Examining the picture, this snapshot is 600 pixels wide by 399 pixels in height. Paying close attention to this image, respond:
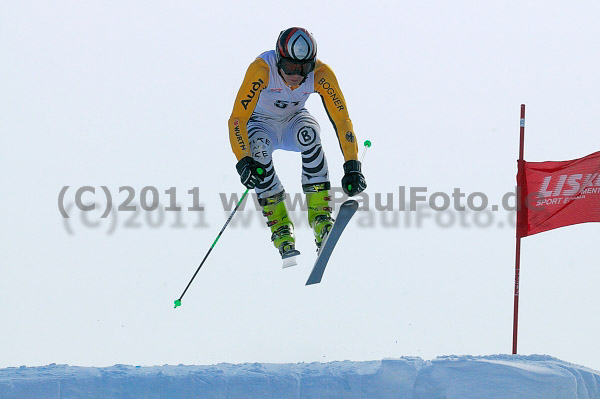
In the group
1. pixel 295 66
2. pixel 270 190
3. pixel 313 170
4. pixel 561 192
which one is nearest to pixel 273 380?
pixel 270 190

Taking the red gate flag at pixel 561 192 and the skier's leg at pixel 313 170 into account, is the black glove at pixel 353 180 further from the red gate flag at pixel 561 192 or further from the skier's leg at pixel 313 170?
the red gate flag at pixel 561 192

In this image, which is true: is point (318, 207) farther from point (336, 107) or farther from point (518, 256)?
point (518, 256)

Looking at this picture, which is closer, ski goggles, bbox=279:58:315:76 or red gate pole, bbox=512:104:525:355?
ski goggles, bbox=279:58:315:76

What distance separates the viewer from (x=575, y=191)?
1117cm

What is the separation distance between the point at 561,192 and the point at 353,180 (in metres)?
3.73

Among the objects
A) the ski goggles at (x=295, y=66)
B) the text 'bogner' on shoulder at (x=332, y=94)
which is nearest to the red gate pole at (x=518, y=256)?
the text 'bogner' on shoulder at (x=332, y=94)

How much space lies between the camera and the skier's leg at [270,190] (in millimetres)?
9094

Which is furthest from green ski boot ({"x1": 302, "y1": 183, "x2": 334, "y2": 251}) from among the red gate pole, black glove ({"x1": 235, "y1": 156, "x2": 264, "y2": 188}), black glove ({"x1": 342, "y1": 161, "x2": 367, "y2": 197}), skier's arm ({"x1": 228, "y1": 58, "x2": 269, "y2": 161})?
the red gate pole

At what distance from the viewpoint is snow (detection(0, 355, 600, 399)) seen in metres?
8.15

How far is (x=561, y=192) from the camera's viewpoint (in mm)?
11188

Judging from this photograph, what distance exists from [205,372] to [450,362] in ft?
7.70

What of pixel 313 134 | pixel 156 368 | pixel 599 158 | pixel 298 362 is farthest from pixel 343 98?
→ pixel 599 158

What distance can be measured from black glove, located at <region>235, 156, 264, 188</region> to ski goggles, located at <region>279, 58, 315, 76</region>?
37.5 inches

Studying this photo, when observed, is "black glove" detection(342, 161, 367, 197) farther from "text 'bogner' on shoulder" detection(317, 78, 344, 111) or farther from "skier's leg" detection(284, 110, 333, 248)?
"text 'bogner' on shoulder" detection(317, 78, 344, 111)
